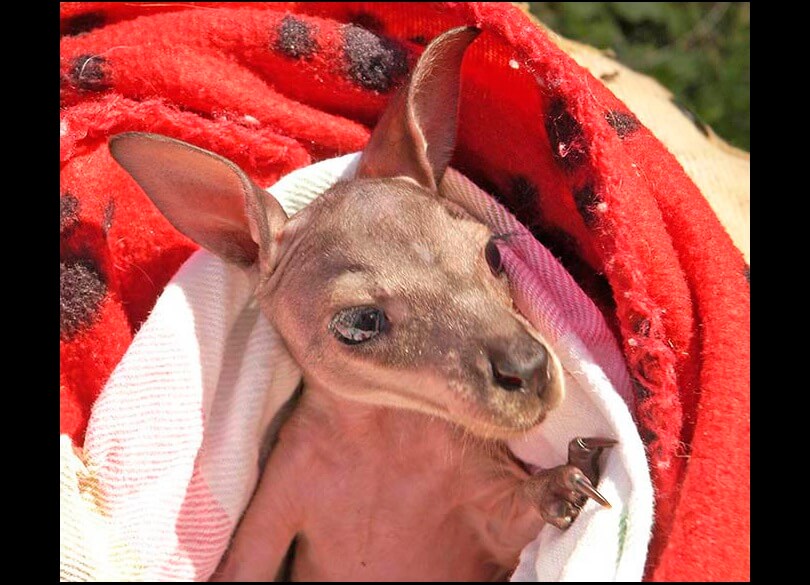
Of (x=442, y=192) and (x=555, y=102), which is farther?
(x=442, y=192)

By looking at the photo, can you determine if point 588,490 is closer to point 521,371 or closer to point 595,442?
point 595,442

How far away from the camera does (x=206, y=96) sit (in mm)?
2652

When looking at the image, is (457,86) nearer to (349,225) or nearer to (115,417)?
(349,225)

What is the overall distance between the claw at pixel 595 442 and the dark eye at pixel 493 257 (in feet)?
1.53

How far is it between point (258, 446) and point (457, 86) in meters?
1.17

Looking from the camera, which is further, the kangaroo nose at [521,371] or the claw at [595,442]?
the claw at [595,442]

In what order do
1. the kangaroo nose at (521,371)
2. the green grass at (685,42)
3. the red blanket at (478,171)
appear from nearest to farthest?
the kangaroo nose at (521,371) → the red blanket at (478,171) → the green grass at (685,42)

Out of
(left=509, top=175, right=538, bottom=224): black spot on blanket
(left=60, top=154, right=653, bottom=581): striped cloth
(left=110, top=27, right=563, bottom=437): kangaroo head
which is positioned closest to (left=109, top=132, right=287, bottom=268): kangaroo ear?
(left=110, top=27, right=563, bottom=437): kangaroo head

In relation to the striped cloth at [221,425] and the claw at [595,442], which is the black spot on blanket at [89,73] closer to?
the striped cloth at [221,425]

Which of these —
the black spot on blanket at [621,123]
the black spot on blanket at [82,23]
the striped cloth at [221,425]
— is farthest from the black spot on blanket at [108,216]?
the black spot on blanket at [621,123]

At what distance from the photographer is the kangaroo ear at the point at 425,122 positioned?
2.29m

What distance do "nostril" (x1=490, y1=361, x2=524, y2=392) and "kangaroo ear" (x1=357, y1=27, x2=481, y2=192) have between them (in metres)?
0.68

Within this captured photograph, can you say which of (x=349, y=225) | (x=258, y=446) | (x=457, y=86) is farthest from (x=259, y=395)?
(x=457, y=86)

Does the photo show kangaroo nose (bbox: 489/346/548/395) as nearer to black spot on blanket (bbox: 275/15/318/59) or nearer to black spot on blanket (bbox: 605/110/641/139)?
black spot on blanket (bbox: 605/110/641/139)
